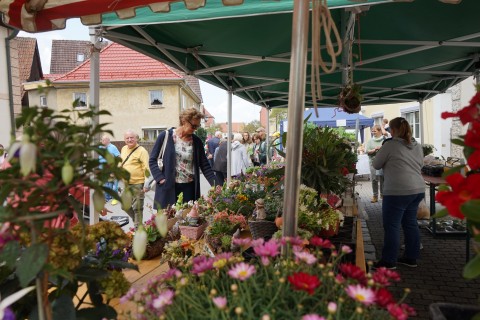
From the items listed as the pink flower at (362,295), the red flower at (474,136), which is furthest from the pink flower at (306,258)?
the red flower at (474,136)

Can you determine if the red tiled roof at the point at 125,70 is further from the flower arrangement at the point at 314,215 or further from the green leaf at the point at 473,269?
the green leaf at the point at 473,269

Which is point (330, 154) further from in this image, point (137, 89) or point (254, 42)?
point (137, 89)

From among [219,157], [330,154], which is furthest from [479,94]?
[219,157]

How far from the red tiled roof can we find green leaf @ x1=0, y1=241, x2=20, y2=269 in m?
23.4

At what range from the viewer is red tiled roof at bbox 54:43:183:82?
22844 millimetres

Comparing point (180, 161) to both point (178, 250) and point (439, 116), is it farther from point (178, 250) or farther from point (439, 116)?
point (439, 116)

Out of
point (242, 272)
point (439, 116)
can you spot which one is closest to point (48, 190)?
point (242, 272)

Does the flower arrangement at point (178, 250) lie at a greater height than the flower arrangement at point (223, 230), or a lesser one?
lesser

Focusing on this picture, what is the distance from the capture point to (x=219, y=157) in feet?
27.0

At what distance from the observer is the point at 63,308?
101 cm

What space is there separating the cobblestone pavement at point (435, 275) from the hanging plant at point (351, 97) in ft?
5.51

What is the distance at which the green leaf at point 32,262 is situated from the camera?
2.60ft

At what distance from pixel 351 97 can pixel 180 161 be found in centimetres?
202

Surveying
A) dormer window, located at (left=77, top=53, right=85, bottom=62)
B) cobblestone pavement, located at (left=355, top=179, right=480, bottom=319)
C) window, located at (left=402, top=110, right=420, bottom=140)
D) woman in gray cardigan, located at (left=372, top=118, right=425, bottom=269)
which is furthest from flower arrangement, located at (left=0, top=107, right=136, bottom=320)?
dormer window, located at (left=77, top=53, right=85, bottom=62)
